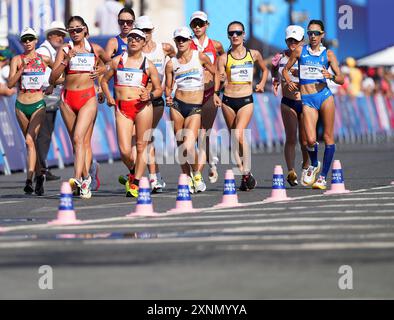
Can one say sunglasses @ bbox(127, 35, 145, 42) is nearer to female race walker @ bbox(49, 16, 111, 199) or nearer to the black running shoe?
female race walker @ bbox(49, 16, 111, 199)

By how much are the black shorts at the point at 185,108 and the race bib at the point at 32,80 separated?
6.30ft

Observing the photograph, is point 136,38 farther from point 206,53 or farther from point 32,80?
point 32,80

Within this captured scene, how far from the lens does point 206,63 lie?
2044 centimetres

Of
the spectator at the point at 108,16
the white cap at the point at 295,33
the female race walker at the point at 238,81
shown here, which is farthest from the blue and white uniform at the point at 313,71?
the spectator at the point at 108,16

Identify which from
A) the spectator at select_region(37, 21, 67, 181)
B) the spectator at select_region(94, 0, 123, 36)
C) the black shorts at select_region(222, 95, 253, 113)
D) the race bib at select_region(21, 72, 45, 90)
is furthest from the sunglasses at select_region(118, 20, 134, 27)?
the spectator at select_region(94, 0, 123, 36)

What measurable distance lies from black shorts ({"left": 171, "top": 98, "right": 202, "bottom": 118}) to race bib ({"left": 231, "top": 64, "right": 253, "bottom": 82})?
2.73 ft

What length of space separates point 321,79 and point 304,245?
28.9 feet

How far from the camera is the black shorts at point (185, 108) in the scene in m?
20.3

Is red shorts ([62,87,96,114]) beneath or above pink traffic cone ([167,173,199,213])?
above

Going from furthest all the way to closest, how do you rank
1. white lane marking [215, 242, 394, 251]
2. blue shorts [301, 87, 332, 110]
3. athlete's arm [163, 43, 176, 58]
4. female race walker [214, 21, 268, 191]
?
female race walker [214, 21, 268, 191] → blue shorts [301, 87, 332, 110] → athlete's arm [163, 43, 176, 58] → white lane marking [215, 242, 394, 251]

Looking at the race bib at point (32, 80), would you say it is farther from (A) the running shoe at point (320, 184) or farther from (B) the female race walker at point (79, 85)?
(A) the running shoe at point (320, 184)

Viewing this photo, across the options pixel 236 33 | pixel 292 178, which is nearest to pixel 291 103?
pixel 292 178

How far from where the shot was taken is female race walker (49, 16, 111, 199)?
758 inches
